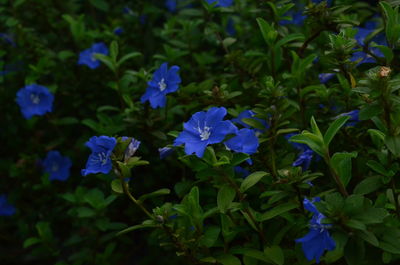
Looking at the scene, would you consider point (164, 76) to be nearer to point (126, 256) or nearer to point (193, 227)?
point (193, 227)

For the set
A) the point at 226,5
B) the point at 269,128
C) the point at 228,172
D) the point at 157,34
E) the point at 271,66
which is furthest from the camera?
the point at 157,34

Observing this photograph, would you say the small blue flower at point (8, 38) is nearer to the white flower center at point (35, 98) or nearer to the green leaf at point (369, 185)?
the white flower center at point (35, 98)

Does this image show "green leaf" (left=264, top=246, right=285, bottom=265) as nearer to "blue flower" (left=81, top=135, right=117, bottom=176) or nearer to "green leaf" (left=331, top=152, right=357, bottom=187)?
"green leaf" (left=331, top=152, right=357, bottom=187)

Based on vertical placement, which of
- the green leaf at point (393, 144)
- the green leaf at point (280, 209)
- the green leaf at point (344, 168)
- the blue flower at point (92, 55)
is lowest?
the blue flower at point (92, 55)

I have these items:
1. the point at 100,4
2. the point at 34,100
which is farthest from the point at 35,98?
the point at 100,4

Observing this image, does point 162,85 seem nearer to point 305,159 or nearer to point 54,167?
point 305,159

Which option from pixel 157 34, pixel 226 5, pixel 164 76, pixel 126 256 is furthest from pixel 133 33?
pixel 126 256

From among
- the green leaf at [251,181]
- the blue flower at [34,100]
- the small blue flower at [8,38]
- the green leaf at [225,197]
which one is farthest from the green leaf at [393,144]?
the small blue flower at [8,38]
